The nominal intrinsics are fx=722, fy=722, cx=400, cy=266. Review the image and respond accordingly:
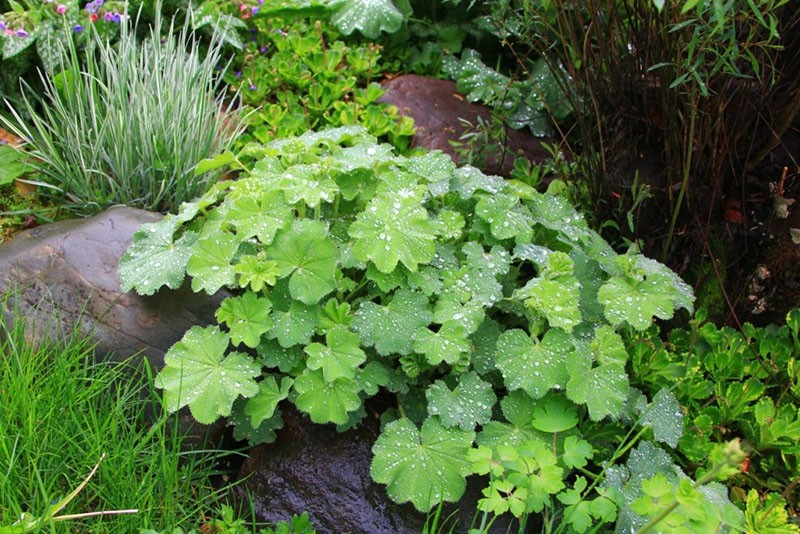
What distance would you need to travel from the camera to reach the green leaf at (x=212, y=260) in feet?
6.71

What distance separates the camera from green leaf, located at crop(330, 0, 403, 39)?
373cm

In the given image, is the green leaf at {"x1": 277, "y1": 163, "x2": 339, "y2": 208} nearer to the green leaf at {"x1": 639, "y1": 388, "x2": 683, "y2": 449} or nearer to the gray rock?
the gray rock

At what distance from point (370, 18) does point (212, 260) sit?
2.13 metres

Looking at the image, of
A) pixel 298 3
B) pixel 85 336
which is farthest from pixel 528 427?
pixel 298 3

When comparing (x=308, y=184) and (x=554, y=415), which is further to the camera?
(x=308, y=184)

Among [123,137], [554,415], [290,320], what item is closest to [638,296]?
[554,415]

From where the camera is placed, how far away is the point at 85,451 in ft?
6.59

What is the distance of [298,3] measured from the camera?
12.7 ft

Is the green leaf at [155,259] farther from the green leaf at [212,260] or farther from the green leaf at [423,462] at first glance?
the green leaf at [423,462]

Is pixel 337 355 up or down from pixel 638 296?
down

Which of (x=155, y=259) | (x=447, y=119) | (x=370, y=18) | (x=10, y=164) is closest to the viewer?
(x=155, y=259)

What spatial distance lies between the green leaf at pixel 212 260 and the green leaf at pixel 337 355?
1.04 feet

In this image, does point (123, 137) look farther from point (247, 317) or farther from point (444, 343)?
point (444, 343)

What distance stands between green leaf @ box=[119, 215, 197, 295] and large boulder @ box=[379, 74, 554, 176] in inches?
59.6
